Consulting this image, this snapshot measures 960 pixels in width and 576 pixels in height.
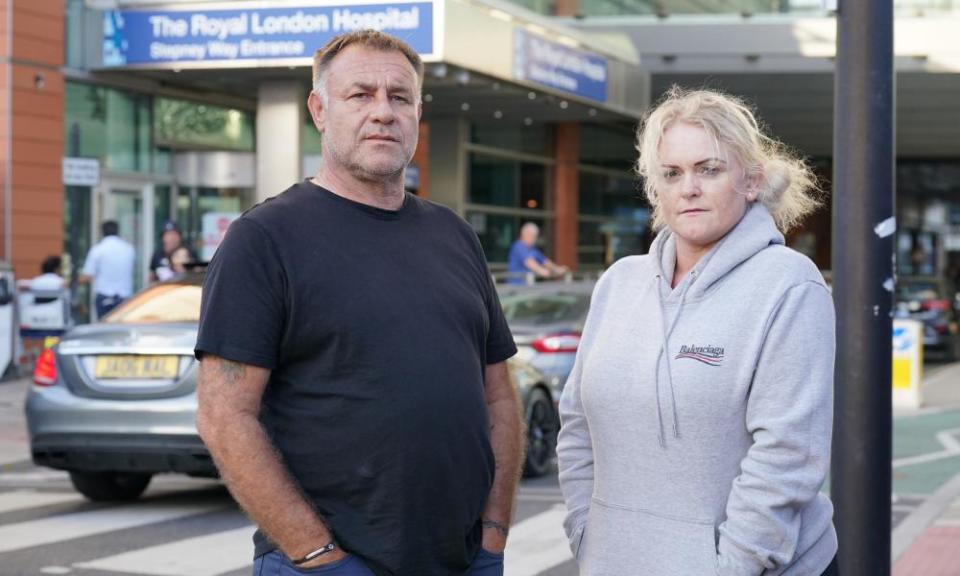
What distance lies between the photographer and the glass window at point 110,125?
20359 millimetres

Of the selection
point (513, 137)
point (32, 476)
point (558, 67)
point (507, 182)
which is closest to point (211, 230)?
point (558, 67)

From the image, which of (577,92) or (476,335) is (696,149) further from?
(577,92)

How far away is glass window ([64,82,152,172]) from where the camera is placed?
20.4 meters

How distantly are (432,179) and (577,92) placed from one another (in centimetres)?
512

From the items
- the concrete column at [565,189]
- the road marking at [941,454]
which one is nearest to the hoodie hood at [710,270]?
the road marking at [941,454]

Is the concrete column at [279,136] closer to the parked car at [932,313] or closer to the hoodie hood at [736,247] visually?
the parked car at [932,313]

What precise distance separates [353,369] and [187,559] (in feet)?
15.9

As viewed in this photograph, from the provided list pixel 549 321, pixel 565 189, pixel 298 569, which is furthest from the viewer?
pixel 565 189

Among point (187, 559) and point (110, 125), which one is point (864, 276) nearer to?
point (187, 559)

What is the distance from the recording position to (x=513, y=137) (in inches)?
1196

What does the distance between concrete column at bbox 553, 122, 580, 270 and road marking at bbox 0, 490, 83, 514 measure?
915 inches

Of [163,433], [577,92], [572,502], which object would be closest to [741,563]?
[572,502]

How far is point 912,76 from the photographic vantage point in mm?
27875

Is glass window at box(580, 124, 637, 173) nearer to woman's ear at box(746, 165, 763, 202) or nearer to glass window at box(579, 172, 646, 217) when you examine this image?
glass window at box(579, 172, 646, 217)
